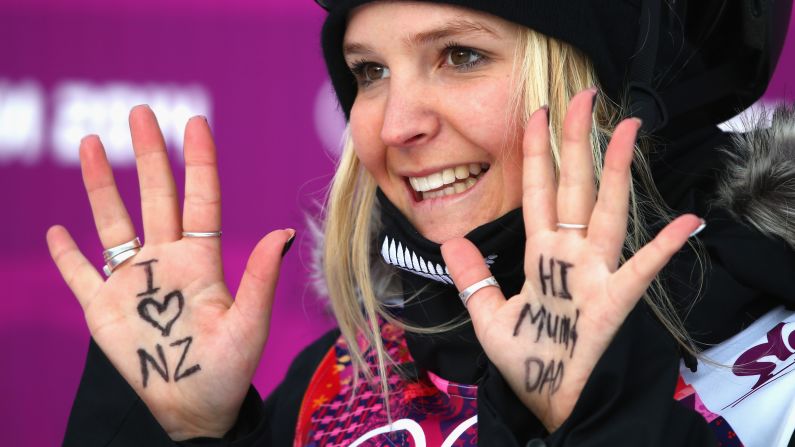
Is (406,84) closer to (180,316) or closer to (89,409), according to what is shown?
(180,316)

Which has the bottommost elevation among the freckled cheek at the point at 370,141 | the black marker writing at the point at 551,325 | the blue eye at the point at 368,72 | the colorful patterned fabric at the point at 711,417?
the colorful patterned fabric at the point at 711,417

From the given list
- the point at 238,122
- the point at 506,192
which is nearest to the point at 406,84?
the point at 506,192

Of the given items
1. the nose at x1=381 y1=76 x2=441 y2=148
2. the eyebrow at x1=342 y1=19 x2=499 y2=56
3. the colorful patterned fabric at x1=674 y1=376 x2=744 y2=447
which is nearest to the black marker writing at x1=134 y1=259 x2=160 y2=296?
the nose at x1=381 y1=76 x2=441 y2=148

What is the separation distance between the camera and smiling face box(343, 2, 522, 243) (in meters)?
1.33

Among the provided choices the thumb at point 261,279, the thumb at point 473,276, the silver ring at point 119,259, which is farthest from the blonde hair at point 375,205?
the silver ring at point 119,259

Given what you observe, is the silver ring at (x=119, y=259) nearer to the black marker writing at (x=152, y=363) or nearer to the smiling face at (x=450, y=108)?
the black marker writing at (x=152, y=363)

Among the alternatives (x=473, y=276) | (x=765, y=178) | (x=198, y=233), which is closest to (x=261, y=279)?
(x=198, y=233)

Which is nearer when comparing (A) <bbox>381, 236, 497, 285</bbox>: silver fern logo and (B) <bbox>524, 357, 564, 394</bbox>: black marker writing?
(B) <bbox>524, 357, 564, 394</bbox>: black marker writing

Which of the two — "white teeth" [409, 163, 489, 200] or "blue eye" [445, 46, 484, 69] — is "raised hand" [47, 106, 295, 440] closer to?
"white teeth" [409, 163, 489, 200]

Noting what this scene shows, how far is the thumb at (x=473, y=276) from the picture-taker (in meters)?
1.13

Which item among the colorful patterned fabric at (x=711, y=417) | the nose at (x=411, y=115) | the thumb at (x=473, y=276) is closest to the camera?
the thumb at (x=473, y=276)

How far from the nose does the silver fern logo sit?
0.58 feet

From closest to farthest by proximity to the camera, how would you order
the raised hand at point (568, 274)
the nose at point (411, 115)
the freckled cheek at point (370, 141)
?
the raised hand at point (568, 274), the nose at point (411, 115), the freckled cheek at point (370, 141)

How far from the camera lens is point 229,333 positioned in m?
1.22
